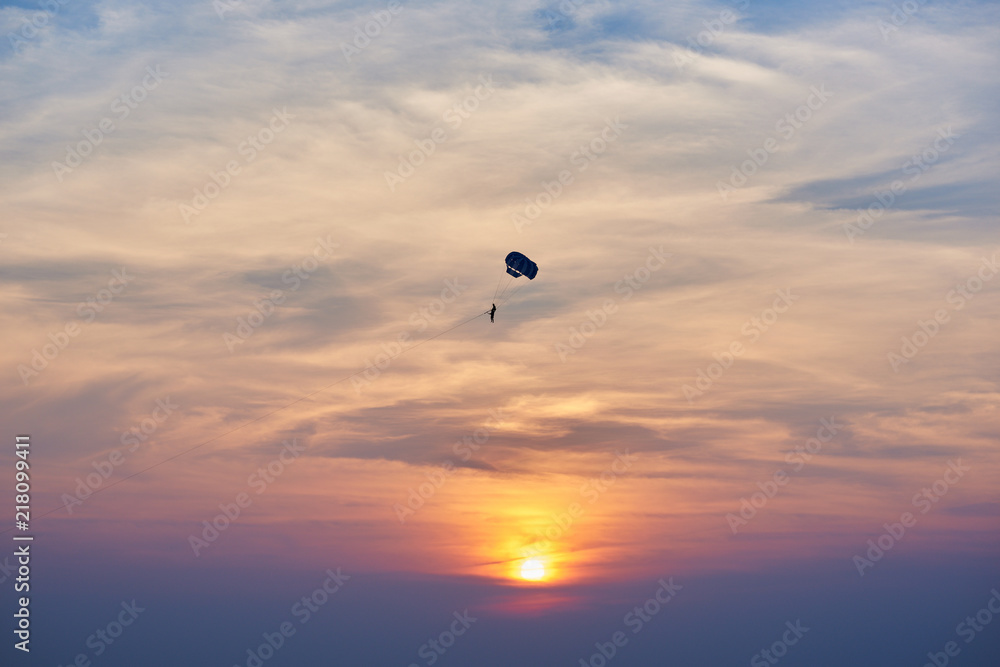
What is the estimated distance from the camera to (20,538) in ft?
276

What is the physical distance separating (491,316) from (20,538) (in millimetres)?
44398

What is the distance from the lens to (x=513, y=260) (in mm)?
108438

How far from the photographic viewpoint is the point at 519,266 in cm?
10825

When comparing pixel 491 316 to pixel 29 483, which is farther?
pixel 491 316

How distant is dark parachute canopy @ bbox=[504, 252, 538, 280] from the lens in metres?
108

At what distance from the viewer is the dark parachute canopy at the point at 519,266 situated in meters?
108

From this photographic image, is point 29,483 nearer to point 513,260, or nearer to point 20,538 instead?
point 20,538

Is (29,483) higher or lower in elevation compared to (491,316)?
lower

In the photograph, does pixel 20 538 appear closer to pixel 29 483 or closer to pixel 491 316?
pixel 29 483

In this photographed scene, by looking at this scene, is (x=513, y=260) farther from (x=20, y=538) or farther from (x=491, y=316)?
(x=20, y=538)

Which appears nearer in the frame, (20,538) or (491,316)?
(20,538)

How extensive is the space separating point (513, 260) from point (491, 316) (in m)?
7.19

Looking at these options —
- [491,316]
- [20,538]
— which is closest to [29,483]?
[20,538]

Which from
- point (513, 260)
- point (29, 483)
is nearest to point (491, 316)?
point (513, 260)
